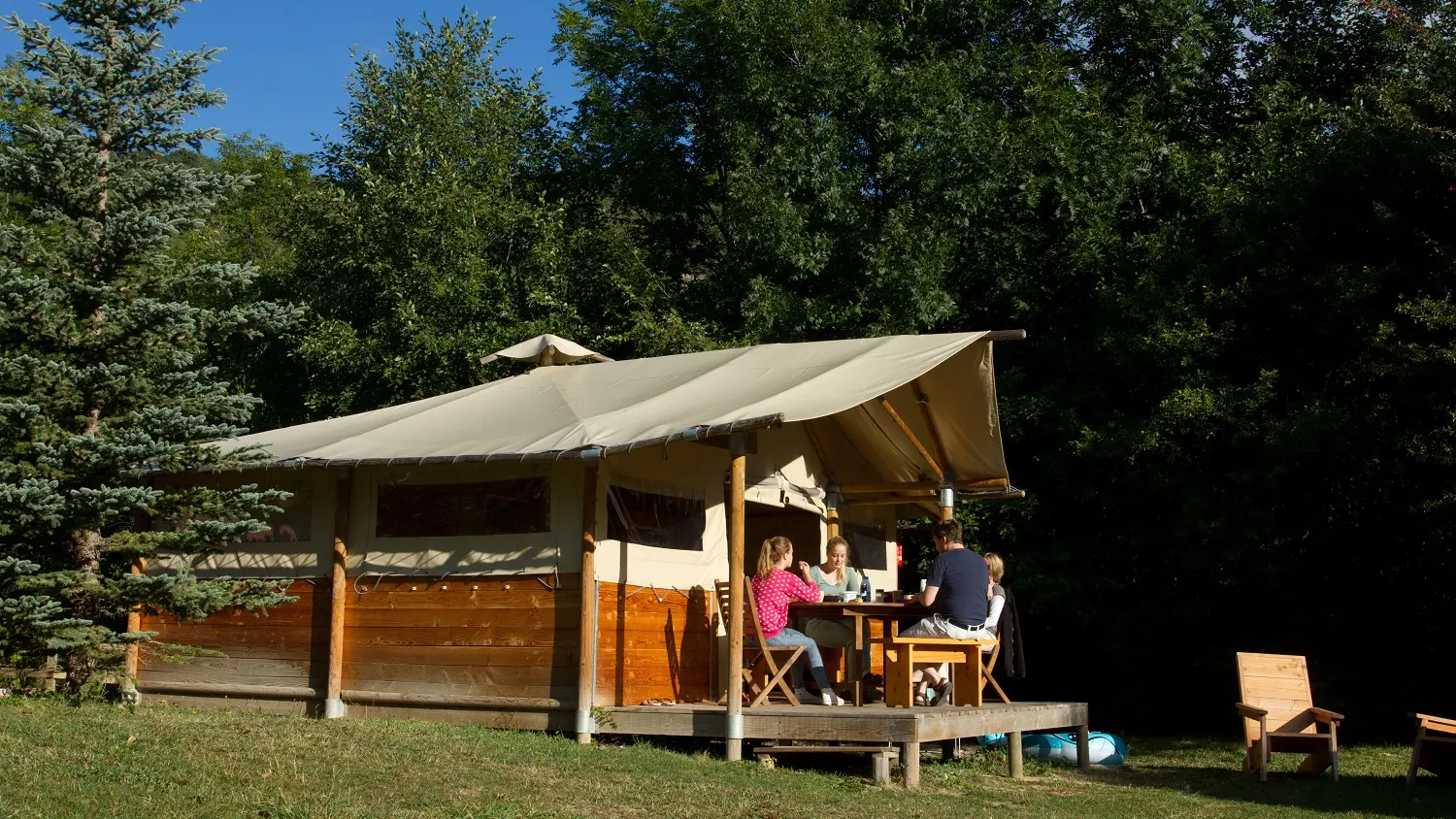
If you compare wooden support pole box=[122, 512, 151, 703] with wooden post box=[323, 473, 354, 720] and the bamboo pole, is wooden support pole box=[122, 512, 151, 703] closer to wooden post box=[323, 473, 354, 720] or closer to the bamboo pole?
wooden post box=[323, 473, 354, 720]

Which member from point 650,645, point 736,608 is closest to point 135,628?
point 650,645

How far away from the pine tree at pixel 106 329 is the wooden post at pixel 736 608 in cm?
297

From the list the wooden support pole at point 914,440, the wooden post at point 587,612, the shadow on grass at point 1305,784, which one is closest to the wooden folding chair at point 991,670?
the shadow on grass at point 1305,784

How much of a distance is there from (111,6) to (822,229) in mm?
11561

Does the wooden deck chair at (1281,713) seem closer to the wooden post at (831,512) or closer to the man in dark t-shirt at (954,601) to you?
the man in dark t-shirt at (954,601)

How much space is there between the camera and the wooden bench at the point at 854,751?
8461 mm

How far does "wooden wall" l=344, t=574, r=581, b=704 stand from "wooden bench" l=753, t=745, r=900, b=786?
4.46 feet

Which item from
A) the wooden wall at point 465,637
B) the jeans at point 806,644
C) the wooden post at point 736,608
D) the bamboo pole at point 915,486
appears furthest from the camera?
the bamboo pole at point 915,486

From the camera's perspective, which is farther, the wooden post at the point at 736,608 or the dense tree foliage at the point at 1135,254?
the dense tree foliage at the point at 1135,254

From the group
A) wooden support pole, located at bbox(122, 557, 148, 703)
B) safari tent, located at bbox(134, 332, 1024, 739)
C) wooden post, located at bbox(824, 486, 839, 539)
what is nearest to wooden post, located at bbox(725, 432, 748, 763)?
safari tent, located at bbox(134, 332, 1024, 739)

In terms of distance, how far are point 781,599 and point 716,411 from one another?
57.7 inches

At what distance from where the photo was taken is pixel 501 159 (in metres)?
22.1

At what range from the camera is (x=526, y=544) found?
31.1 ft

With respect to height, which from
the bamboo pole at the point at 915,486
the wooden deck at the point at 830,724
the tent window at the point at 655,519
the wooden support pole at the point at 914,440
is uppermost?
the wooden support pole at the point at 914,440
